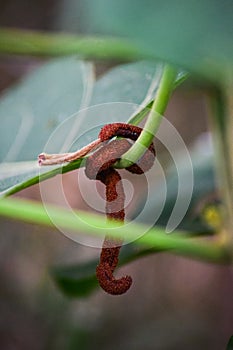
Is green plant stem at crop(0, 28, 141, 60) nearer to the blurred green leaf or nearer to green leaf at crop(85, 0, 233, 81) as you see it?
the blurred green leaf

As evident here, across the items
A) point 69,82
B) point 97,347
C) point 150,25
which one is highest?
point 69,82

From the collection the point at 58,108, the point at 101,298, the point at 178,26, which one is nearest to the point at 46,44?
the point at 58,108

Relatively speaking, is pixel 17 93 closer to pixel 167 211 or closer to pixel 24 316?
pixel 167 211

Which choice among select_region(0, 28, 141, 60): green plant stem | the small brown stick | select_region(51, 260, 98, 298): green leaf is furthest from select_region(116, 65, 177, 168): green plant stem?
select_region(51, 260, 98, 298): green leaf

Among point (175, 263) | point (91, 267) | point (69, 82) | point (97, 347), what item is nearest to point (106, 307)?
point (97, 347)

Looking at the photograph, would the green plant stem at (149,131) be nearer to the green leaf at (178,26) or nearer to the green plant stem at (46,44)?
the green leaf at (178,26)

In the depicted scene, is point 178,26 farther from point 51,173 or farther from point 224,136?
point 224,136

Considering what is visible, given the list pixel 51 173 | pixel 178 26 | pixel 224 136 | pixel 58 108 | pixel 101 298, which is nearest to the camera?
pixel 178 26
